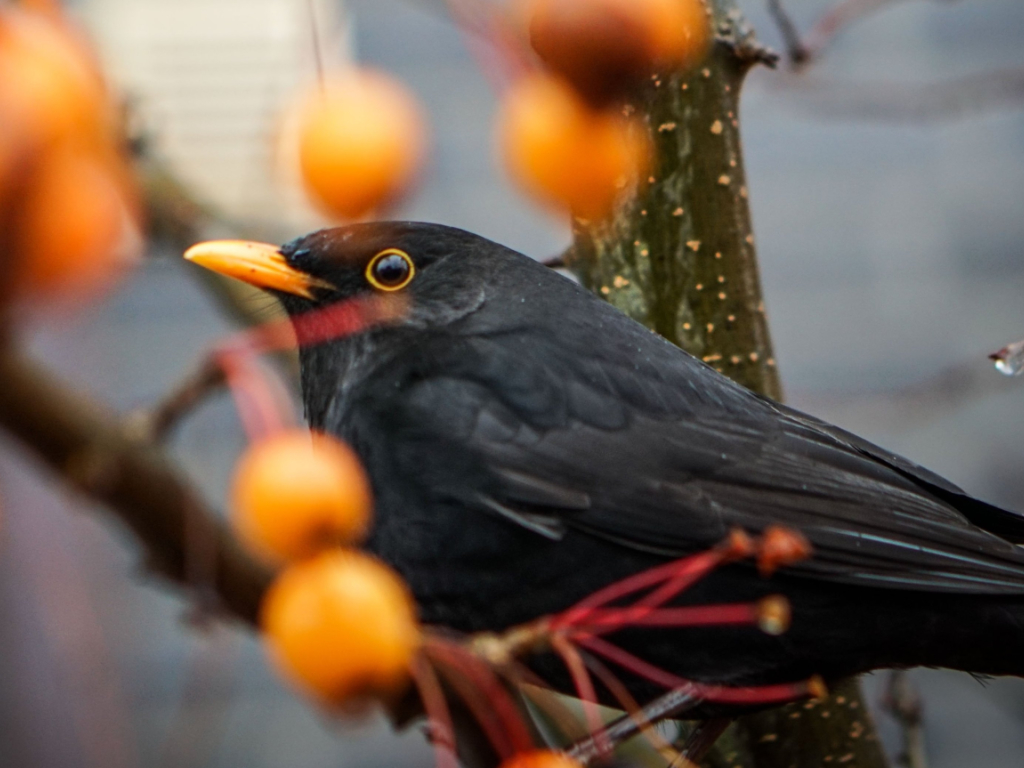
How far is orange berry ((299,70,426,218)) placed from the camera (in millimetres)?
1072

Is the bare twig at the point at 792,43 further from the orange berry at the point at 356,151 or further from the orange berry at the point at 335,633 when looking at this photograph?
A: the orange berry at the point at 335,633

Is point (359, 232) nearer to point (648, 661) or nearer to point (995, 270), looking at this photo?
point (648, 661)

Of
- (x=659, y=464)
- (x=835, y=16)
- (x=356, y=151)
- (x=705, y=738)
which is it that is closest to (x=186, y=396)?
(x=356, y=151)

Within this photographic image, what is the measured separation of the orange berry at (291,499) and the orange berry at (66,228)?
0.32 metres

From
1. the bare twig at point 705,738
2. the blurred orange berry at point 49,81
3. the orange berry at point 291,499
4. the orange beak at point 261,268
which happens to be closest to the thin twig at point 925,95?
the orange beak at point 261,268

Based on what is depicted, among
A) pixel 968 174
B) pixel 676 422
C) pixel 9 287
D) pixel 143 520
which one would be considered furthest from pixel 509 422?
pixel 968 174

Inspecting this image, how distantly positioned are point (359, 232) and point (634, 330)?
54 cm

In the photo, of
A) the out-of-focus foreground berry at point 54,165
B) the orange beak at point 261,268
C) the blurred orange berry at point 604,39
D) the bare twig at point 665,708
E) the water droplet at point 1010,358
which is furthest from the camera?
the orange beak at point 261,268

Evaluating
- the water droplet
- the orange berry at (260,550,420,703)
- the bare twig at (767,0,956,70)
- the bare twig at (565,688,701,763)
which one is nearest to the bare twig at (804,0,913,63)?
the bare twig at (767,0,956,70)

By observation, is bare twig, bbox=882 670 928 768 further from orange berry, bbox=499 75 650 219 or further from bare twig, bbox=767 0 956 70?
orange berry, bbox=499 75 650 219

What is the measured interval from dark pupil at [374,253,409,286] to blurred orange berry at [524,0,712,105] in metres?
1.40

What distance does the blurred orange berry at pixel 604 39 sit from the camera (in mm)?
884

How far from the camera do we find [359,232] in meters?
2.28

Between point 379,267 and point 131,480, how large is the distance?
0.59 meters
